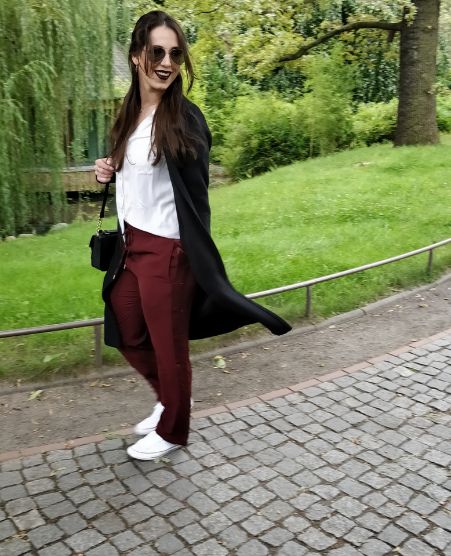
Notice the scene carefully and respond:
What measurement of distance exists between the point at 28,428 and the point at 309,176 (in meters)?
10.5

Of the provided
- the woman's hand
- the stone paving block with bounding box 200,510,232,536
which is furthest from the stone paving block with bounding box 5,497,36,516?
the woman's hand

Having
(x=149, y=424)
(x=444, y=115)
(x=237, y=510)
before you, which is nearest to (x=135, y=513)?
(x=237, y=510)

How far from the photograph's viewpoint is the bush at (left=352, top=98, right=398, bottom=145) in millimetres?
17875

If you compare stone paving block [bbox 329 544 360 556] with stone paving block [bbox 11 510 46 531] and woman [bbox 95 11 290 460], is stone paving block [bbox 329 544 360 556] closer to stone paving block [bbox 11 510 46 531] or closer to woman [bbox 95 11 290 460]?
woman [bbox 95 11 290 460]

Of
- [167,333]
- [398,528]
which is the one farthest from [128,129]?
[398,528]

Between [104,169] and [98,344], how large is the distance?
5.79 ft

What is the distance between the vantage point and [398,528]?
9.68 ft

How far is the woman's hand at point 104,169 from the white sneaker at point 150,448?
1490mm

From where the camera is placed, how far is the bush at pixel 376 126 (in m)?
17.9

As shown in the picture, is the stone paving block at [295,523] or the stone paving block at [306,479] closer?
the stone paving block at [295,523]

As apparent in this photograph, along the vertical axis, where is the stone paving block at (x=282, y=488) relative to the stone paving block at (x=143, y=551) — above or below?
below

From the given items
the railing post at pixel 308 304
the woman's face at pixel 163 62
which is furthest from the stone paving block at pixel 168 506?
the railing post at pixel 308 304

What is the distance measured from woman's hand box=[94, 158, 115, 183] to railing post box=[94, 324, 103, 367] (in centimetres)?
157

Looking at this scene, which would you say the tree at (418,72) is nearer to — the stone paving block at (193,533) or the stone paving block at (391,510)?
the stone paving block at (391,510)
